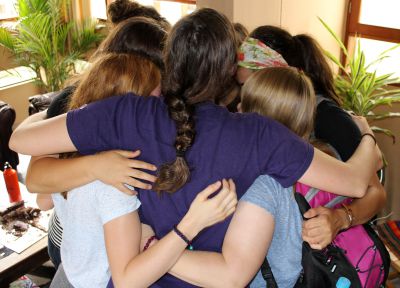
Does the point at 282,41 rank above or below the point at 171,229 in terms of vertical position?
above

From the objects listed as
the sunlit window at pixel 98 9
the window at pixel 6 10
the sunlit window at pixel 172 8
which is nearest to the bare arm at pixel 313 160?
the sunlit window at pixel 172 8

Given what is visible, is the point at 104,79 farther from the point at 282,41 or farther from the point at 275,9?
the point at 275,9

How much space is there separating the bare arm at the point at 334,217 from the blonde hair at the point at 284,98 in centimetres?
24

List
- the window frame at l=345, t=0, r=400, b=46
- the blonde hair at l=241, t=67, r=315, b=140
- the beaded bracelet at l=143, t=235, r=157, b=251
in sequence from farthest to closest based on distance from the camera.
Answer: the window frame at l=345, t=0, r=400, b=46, the blonde hair at l=241, t=67, r=315, b=140, the beaded bracelet at l=143, t=235, r=157, b=251

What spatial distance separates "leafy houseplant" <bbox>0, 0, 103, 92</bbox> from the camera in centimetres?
444

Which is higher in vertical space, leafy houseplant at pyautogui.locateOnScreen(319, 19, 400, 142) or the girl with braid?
the girl with braid

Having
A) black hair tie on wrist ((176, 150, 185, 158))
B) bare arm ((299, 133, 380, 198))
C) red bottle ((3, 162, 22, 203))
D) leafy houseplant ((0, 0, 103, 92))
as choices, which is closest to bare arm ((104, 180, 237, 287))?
black hair tie on wrist ((176, 150, 185, 158))

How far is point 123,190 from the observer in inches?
40.2

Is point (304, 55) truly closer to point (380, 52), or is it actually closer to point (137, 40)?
point (137, 40)

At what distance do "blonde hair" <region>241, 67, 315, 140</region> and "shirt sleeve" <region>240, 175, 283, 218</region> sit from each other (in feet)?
0.82

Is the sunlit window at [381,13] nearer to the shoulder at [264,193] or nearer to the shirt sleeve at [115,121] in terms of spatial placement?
the shoulder at [264,193]

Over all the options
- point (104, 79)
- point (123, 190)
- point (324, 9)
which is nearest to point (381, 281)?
point (123, 190)

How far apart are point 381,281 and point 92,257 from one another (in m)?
0.91

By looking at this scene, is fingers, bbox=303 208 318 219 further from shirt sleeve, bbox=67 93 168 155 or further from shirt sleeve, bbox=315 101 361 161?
shirt sleeve, bbox=67 93 168 155
